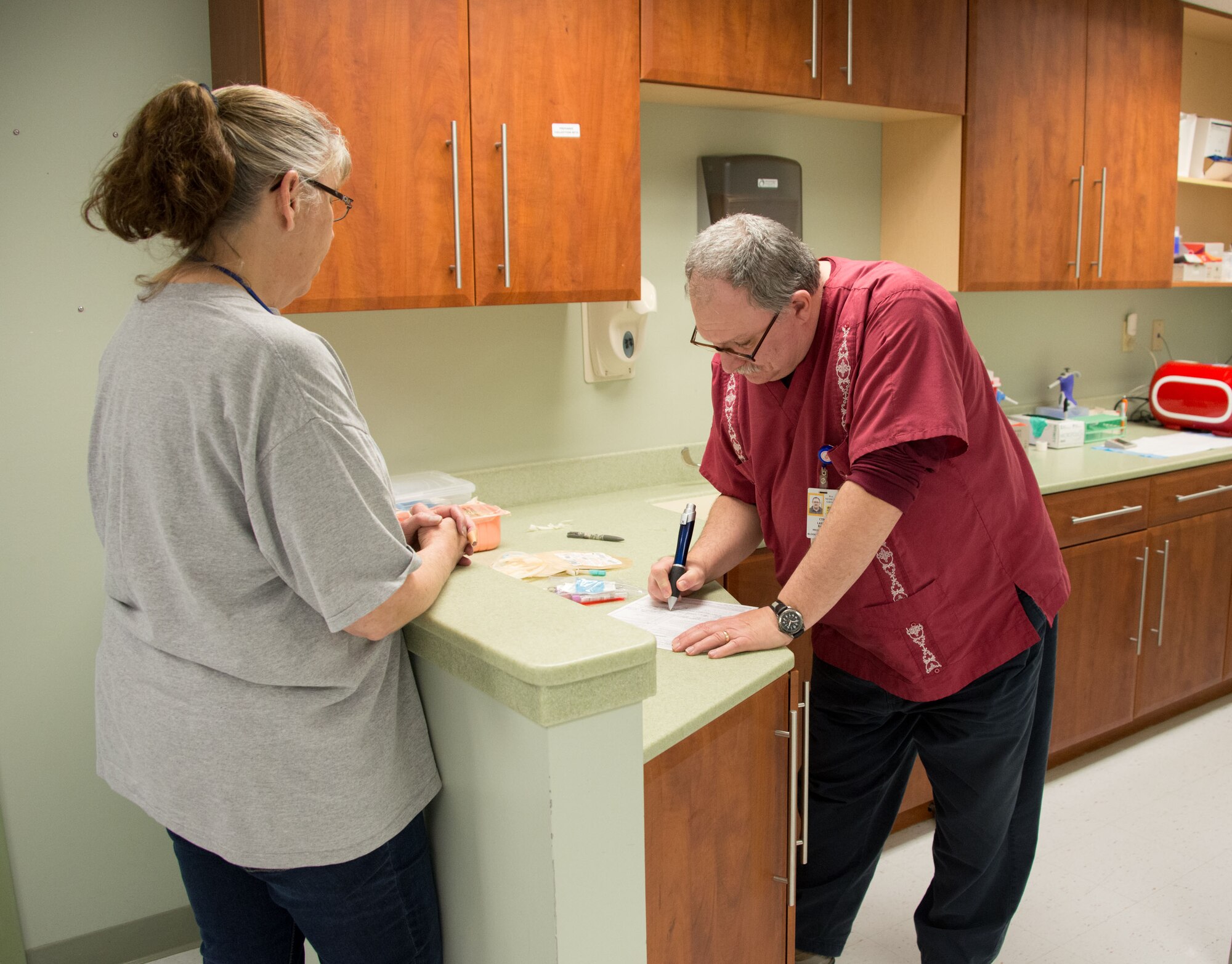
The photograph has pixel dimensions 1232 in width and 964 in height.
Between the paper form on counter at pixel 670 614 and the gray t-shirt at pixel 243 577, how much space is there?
0.53 meters

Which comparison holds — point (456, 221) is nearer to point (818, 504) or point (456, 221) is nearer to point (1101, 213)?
point (818, 504)

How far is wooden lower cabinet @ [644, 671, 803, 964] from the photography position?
1.27 meters

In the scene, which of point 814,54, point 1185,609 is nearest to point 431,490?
point 814,54

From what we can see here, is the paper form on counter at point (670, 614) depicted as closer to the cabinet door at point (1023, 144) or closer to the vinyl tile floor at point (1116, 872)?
the vinyl tile floor at point (1116, 872)

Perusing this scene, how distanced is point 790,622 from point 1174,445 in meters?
2.38

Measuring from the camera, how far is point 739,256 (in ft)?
4.94

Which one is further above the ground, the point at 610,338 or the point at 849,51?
the point at 849,51

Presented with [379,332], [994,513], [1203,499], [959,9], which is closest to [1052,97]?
[959,9]

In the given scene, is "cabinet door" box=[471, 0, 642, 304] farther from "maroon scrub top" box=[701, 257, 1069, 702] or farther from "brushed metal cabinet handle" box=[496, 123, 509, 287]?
"maroon scrub top" box=[701, 257, 1069, 702]

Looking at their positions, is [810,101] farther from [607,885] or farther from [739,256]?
[607,885]

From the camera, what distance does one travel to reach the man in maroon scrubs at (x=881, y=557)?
4.87 feet

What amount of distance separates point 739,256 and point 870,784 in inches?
38.1

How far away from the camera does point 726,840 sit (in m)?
1.39

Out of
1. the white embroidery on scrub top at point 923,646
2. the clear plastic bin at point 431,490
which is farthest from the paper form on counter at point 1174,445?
the clear plastic bin at point 431,490
